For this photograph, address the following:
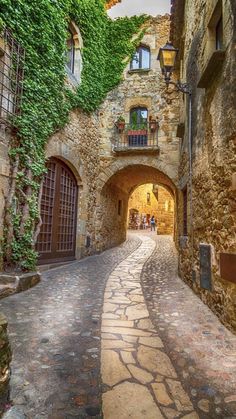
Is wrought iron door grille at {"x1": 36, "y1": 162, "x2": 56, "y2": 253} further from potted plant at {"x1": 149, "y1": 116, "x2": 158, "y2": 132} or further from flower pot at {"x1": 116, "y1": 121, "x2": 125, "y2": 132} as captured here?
potted plant at {"x1": 149, "y1": 116, "x2": 158, "y2": 132}

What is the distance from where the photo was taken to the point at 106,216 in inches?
401

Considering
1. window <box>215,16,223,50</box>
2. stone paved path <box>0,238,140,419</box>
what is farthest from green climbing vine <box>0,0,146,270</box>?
window <box>215,16,223,50</box>

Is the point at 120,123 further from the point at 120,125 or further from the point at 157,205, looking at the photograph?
the point at 157,205


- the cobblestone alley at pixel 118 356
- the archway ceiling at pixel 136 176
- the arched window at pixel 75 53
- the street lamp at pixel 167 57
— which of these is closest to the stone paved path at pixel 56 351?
the cobblestone alley at pixel 118 356

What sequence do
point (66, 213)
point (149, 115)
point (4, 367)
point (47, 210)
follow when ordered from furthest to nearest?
point (149, 115), point (66, 213), point (47, 210), point (4, 367)

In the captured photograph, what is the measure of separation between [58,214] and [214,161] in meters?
4.57

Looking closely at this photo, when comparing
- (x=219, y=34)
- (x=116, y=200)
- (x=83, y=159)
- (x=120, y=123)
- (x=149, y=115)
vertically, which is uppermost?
(x=149, y=115)

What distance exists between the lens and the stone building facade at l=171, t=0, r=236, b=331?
9.46 ft

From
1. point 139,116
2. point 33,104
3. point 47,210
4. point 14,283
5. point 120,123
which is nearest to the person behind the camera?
point 14,283

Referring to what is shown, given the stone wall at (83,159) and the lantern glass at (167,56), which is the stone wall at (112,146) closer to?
the stone wall at (83,159)

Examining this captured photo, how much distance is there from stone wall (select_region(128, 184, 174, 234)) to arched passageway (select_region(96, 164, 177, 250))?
6.56 metres

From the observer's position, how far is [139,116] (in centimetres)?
984

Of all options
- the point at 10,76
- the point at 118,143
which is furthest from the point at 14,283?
the point at 118,143

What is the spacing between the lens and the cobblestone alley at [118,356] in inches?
64.0
